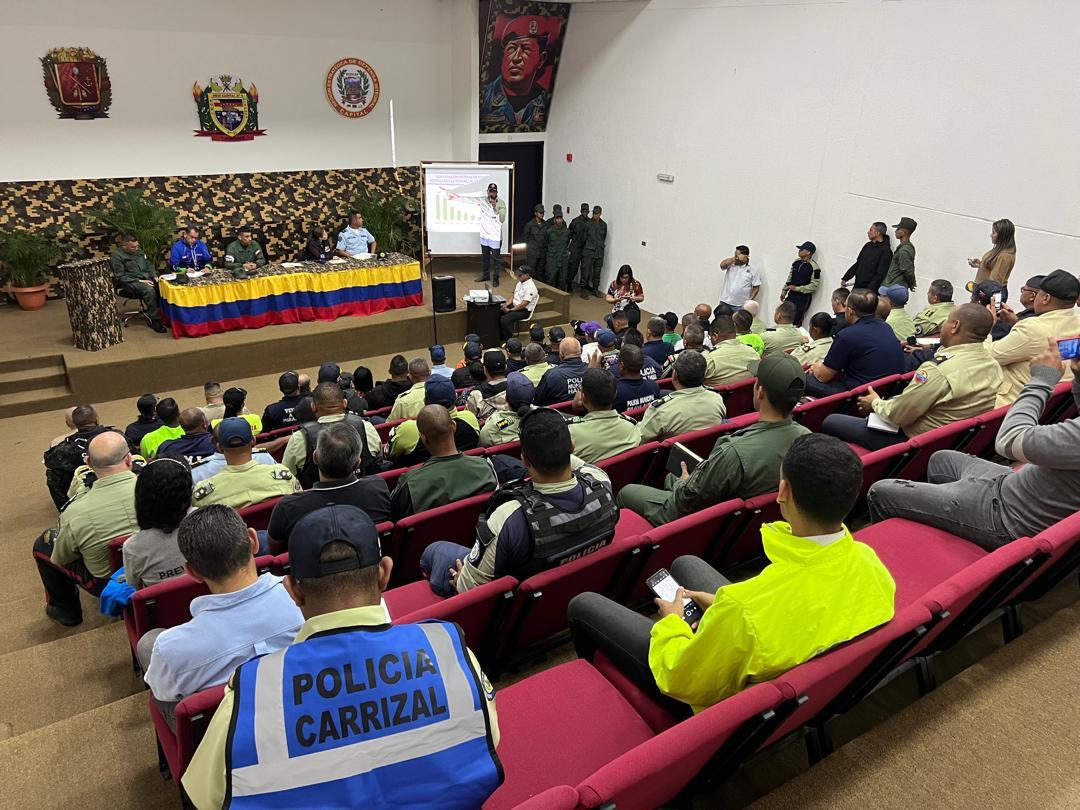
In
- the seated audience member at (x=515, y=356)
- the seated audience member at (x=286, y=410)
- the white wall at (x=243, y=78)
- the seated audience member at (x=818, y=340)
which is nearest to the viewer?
the seated audience member at (x=286, y=410)

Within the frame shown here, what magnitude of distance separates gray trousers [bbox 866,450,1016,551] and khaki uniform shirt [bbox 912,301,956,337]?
3.07m

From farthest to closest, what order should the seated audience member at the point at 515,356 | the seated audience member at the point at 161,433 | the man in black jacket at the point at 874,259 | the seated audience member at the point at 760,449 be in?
the man in black jacket at the point at 874,259, the seated audience member at the point at 515,356, the seated audience member at the point at 161,433, the seated audience member at the point at 760,449

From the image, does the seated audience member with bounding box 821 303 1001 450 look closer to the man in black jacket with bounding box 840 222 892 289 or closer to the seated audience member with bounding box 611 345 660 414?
the seated audience member with bounding box 611 345 660 414

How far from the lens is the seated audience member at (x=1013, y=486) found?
2.30 meters

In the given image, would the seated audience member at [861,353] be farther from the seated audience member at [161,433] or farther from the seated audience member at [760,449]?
the seated audience member at [161,433]

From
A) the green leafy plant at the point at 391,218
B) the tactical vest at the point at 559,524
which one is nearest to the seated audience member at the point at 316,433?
the tactical vest at the point at 559,524

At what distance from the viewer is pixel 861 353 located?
4.34 metres

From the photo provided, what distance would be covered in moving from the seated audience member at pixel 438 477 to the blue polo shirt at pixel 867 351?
247 centimetres

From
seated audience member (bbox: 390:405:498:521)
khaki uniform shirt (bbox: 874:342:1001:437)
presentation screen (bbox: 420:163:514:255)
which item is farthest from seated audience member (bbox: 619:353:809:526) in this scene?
presentation screen (bbox: 420:163:514:255)

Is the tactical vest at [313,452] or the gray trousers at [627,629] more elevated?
the gray trousers at [627,629]

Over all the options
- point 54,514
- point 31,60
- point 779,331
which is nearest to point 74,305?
point 54,514

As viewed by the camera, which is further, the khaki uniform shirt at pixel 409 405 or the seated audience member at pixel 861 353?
the khaki uniform shirt at pixel 409 405

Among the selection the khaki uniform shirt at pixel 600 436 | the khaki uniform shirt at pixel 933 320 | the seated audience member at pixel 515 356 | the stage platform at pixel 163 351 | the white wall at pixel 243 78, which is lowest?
the stage platform at pixel 163 351

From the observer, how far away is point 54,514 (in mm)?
5176
